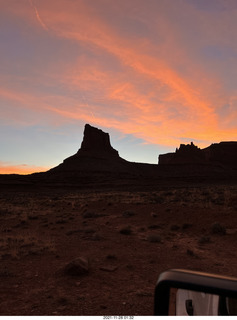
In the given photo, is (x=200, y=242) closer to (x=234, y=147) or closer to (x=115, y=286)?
(x=115, y=286)

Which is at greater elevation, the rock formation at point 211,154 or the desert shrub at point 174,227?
the rock formation at point 211,154

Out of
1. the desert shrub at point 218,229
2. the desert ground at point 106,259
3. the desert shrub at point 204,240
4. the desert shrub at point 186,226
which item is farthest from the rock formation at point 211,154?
the desert shrub at point 204,240

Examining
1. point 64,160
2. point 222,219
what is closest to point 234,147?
point 64,160

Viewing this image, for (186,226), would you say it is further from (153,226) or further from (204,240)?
(204,240)

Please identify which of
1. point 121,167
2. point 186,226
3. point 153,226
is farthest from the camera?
point 121,167

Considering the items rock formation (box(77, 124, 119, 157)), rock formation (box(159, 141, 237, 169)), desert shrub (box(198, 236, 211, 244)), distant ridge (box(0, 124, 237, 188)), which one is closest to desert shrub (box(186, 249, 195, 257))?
desert shrub (box(198, 236, 211, 244))

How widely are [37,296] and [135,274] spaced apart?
305 centimetres

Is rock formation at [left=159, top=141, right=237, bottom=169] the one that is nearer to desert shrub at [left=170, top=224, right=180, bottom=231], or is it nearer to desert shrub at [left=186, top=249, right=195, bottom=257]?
desert shrub at [left=170, top=224, right=180, bottom=231]

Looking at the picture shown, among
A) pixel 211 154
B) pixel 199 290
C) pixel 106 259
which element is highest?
pixel 211 154

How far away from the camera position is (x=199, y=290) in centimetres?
137

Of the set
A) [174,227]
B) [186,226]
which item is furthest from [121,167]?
[174,227]

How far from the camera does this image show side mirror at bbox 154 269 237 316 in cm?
134

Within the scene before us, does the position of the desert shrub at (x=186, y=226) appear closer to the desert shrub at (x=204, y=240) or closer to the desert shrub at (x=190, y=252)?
the desert shrub at (x=204, y=240)

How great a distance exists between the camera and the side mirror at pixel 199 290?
52.7 inches
